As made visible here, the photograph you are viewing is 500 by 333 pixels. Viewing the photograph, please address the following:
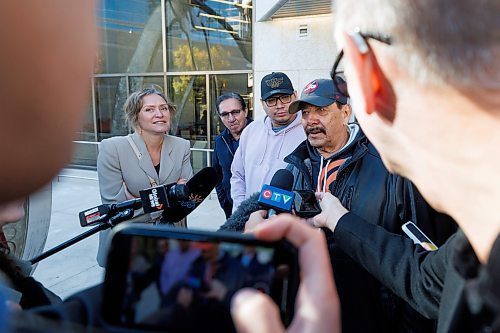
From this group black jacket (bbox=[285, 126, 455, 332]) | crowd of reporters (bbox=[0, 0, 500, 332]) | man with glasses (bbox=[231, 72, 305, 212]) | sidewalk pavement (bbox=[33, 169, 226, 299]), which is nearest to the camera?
crowd of reporters (bbox=[0, 0, 500, 332])

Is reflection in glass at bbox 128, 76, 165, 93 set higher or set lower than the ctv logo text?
higher

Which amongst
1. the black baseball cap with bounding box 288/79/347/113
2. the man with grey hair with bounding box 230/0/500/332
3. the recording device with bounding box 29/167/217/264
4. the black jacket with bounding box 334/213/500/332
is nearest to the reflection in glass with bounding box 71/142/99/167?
the recording device with bounding box 29/167/217/264

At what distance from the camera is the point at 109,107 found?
1059cm

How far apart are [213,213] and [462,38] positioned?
6.74 meters

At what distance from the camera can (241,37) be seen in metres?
8.53

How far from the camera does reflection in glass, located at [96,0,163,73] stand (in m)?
9.54

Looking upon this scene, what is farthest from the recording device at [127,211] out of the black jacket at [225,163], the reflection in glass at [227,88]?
the reflection in glass at [227,88]

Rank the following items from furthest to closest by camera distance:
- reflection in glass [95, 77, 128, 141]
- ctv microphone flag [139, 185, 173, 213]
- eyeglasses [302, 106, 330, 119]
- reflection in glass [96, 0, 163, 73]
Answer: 1. reflection in glass [95, 77, 128, 141]
2. reflection in glass [96, 0, 163, 73]
3. eyeglasses [302, 106, 330, 119]
4. ctv microphone flag [139, 185, 173, 213]

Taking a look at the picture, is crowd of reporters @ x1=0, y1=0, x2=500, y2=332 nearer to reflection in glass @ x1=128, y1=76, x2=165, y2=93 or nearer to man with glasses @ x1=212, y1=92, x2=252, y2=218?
man with glasses @ x1=212, y1=92, x2=252, y2=218

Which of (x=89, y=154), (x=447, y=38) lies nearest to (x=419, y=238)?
(x=447, y=38)

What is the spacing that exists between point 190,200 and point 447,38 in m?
1.99

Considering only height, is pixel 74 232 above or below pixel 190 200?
below

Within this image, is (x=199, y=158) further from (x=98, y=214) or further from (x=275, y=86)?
(x=98, y=214)

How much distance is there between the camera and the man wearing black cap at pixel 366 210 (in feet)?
6.35
